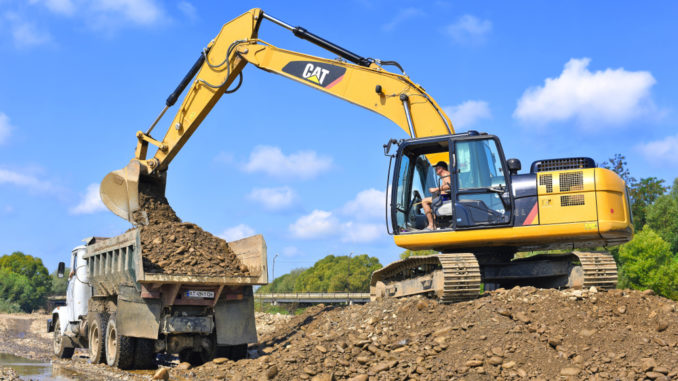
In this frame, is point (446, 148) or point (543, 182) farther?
point (446, 148)

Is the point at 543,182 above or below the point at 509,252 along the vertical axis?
above

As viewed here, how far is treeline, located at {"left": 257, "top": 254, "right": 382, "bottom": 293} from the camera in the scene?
214 ft

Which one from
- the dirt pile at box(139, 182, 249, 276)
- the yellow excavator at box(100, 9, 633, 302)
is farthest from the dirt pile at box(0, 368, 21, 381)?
the yellow excavator at box(100, 9, 633, 302)

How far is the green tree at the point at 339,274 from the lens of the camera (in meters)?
65.2

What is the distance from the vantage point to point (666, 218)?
150ft

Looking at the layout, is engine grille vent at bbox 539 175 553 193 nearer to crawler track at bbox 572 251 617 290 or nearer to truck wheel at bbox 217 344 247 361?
crawler track at bbox 572 251 617 290

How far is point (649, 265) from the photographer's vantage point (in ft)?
119

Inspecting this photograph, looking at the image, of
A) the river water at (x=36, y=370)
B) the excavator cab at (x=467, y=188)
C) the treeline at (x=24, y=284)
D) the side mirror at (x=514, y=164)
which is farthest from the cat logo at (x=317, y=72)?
the treeline at (x=24, y=284)

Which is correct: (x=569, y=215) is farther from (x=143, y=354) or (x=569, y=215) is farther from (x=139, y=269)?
(x=143, y=354)

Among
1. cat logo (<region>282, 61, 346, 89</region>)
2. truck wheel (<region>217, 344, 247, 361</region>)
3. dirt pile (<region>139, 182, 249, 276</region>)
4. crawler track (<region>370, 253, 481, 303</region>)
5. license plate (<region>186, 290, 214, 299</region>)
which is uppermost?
cat logo (<region>282, 61, 346, 89</region>)

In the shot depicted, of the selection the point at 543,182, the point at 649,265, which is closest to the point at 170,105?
the point at 543,182

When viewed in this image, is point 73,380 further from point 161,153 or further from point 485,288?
point 485,288

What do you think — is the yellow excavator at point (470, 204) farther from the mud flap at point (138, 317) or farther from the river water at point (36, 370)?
the river water at point (36, 370)

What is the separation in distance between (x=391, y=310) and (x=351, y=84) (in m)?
4.45
